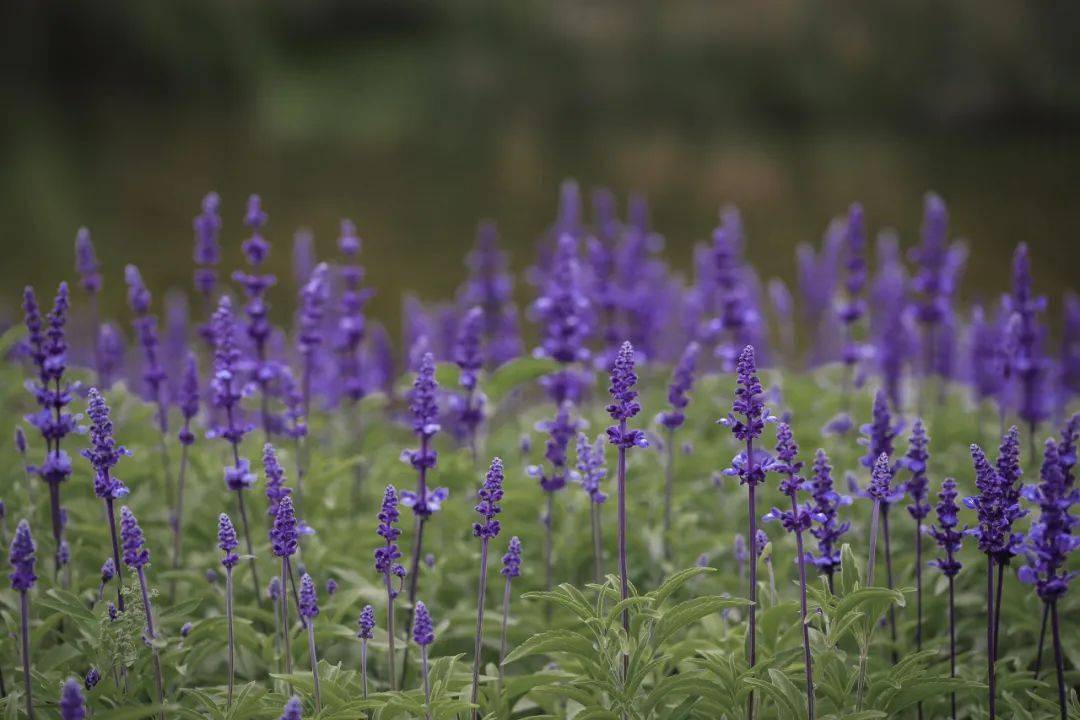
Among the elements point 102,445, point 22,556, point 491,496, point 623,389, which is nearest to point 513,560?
point 491,496

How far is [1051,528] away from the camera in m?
3.28

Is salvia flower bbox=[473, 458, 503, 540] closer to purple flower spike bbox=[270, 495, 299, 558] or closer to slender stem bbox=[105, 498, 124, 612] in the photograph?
purple flower spike bbox=[270, 495, 299, 558]

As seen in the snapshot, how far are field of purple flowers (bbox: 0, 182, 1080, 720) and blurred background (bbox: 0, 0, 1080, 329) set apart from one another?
7109mm

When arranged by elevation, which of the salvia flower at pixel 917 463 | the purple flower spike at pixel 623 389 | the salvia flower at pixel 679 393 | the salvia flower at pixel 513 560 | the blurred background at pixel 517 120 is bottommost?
the salvia flower at pixel 513 560

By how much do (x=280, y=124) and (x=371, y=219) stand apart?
2.26m

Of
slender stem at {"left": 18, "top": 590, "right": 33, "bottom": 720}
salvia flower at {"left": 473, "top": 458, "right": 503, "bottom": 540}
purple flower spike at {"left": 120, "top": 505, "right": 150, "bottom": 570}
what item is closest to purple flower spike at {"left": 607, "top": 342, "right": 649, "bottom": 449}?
salvia flower at {"left": 473, "top": 458, "right": 503, "bottom": 540}

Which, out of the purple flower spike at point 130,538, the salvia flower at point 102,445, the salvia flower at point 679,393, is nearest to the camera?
the salvia flower at point 102,445

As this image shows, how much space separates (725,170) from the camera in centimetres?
1588

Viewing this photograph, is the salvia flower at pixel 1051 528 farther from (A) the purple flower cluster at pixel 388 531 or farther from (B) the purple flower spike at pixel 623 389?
(A) the purple flower cluster at pixel 388 531

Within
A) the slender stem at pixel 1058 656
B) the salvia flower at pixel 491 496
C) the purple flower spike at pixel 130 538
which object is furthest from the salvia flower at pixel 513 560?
the slender stem at pixel 1058 656

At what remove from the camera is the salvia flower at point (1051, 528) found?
3.21m

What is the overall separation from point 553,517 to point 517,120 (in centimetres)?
1184

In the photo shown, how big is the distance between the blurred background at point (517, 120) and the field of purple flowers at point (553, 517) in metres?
7.11

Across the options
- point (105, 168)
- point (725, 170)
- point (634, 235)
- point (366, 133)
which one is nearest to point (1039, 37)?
point (725, 170)
